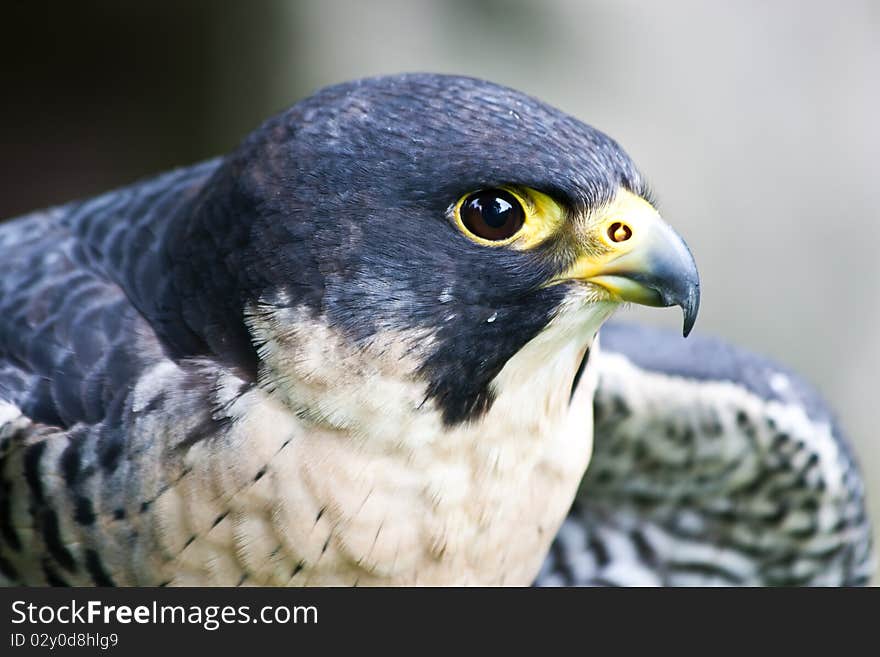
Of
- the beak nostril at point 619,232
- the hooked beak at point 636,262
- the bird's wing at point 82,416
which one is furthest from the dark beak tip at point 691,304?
the bird's wing at point 82,416

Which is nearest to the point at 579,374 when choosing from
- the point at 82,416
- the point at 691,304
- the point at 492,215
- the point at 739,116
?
the point at 691,304

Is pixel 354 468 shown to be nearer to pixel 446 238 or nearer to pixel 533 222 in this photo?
pixel 446 238

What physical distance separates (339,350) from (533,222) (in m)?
0.47

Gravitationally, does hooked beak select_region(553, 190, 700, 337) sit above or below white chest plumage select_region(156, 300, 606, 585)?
above

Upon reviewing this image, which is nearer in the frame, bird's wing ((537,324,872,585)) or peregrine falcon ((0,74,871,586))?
peregrine falcon ((0,74,871,586))

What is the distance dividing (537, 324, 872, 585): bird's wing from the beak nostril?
903 millimetres

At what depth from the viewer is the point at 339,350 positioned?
2.29 metres

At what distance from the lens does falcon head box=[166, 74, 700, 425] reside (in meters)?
2.26

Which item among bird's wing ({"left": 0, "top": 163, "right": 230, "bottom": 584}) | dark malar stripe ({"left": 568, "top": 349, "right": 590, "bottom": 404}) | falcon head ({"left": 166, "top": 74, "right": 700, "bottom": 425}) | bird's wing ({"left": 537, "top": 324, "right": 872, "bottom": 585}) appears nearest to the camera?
falcon head ({"left": 166, "top": 74, "right": 700, "bottom": 425})

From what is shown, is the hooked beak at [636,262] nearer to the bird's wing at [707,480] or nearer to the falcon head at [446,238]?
the falcon head at [446,238]

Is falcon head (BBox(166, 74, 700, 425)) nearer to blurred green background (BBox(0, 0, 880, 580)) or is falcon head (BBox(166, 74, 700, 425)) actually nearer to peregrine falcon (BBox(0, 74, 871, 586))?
peregrine falcon (BBox(0, 74, 871, 586))

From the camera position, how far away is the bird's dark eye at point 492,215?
7.42 feet

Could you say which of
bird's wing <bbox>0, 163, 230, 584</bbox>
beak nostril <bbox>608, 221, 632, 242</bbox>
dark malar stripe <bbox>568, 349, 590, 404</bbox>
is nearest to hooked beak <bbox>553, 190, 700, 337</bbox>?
beak nostril <bbox>608, 221, 632, 242</bbox>

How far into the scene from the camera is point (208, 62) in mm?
7293
